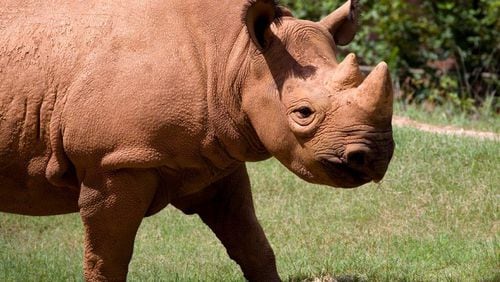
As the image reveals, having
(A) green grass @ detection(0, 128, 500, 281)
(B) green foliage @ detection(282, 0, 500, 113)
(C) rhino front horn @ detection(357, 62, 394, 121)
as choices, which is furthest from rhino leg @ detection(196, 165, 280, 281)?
(B) green foliage @ detection(282, 0, 500, 113)

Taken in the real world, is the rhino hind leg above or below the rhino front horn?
below

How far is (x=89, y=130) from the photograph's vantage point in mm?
5730

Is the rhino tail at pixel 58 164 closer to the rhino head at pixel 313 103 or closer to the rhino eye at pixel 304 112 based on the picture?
the rhino head at pixel 313 103

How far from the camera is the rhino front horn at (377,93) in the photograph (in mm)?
5277

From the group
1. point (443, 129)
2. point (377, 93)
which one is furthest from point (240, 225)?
point (443, 129)

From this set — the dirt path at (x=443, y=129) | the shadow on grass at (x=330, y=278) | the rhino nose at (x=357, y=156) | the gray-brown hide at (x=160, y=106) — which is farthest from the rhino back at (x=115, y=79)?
the dirt path at (x=443, y=129)

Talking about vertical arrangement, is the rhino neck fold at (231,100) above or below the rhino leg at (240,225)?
above

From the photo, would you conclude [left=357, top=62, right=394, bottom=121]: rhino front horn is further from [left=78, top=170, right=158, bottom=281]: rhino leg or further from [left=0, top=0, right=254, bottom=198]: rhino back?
[left=78, top=170, right=158, bottom=281]: rhino leg

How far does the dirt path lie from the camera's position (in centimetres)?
1046

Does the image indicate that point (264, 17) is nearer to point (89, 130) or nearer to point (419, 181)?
point (89, 130)

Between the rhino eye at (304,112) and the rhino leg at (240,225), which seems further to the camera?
the rhino leg at (240,225)

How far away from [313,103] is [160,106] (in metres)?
0.81

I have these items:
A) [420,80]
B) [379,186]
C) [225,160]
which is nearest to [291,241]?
[379,186]

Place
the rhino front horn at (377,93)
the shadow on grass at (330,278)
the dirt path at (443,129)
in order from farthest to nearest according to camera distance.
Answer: the dirt path at (443,129) < the shadow on grass at (330,278) < the rhino front horn at (377,93)
